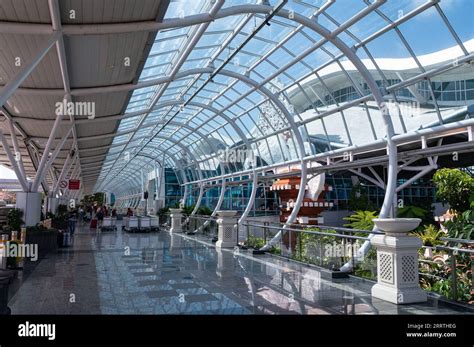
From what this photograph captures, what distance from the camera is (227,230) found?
56.5 ft

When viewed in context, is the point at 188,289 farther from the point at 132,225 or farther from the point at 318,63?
the point at 132,225

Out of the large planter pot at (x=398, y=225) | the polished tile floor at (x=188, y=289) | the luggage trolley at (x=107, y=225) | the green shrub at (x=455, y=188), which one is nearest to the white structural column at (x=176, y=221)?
the luggage trolley at (x=107, y=225)

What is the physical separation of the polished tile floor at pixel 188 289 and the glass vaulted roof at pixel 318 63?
5568 mm

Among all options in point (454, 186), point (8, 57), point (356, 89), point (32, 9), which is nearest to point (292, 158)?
point (356, 89)

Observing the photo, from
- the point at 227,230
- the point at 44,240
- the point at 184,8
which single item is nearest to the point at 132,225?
the point at 227,230

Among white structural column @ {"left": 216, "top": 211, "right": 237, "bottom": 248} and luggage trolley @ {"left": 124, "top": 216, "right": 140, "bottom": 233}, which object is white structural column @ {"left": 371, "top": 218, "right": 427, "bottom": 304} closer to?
white structural column @ {"left": 216, "top": 211, "right": 237, "bottom": 248}

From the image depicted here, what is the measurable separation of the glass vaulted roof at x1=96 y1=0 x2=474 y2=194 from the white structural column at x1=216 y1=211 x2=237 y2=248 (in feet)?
15.8

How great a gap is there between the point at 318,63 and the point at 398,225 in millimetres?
9850

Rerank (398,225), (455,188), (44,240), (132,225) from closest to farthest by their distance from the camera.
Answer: (398,225)
(455,188)
(44,240)
(132,225)

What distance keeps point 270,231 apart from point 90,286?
7.41m

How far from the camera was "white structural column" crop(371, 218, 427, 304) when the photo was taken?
301 inches

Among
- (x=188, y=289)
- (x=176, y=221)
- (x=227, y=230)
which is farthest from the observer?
(x=176, y=221)

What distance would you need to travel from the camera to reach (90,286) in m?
8.92
